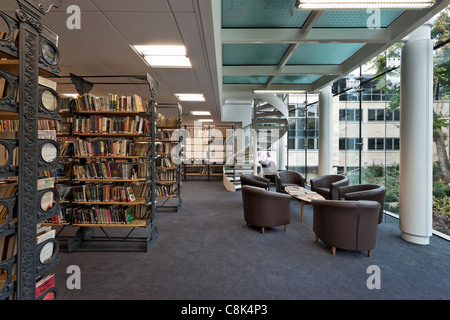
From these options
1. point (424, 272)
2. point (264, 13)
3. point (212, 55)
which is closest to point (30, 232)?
point (212, 55)

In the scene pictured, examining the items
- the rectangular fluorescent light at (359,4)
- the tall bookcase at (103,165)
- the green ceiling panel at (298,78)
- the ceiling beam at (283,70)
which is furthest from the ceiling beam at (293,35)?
the green ceiling panel at (298,78)

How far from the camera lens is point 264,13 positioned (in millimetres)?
3033

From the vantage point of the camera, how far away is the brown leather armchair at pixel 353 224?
2.91m

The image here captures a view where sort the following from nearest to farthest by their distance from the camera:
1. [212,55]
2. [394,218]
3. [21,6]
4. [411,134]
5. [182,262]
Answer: [21,6], [182,262], [212,55], [411,134], [394,218]

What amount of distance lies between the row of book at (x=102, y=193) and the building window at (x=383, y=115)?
18.3 feet

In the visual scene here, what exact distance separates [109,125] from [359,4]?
12.6 feet

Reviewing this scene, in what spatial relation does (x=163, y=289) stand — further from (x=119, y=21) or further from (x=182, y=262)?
(x=119, y=21)

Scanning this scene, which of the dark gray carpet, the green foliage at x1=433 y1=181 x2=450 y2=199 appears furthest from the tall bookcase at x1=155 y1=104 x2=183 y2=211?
the green foliage at x1=433 y1=181 x2=450 y2=199

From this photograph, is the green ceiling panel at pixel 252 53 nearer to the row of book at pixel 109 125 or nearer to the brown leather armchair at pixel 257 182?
the row of book at pixel 109 125

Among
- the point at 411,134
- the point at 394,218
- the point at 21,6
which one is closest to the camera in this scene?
→ the point at 21,6

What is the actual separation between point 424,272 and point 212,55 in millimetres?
4215

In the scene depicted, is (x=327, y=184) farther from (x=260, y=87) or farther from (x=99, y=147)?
(x=99, y=147)

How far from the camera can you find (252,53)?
4352mm

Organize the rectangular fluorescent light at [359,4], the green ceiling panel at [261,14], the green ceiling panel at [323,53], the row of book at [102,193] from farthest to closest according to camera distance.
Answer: the green ceiling panel at [323,53], the row of book at [102,193], the green ceiling panel at [261,14], the rectangular fluorescent light at [359,4]
